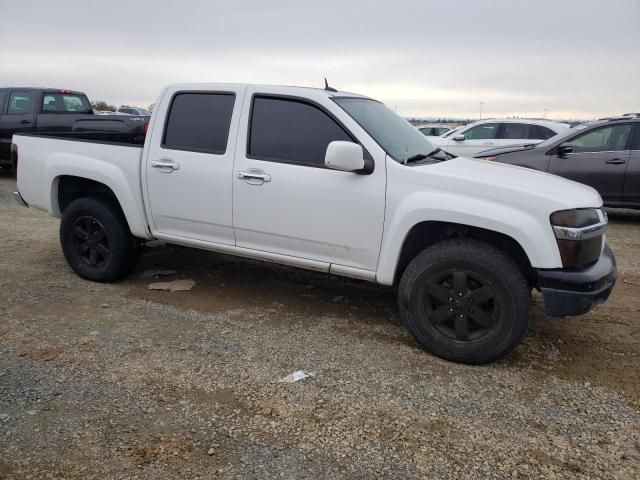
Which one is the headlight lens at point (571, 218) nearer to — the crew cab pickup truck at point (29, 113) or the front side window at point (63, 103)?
the crew cab pickup truck at point (29, 113)

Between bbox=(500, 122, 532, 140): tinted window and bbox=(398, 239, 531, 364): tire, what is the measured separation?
889 centimetres

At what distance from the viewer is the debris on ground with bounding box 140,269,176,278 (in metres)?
5.58

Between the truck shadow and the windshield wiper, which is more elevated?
the windshield wiper

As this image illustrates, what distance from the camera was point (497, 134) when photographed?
1207cm

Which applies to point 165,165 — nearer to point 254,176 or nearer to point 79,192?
point 254,176

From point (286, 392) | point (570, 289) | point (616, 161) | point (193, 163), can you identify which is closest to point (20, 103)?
point (193, 163)

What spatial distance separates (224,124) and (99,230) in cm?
172

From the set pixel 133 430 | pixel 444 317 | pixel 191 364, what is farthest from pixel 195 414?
pixel 444 317

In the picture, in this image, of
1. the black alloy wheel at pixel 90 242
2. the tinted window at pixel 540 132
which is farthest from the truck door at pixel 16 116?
the tinted window at pixel 540 132

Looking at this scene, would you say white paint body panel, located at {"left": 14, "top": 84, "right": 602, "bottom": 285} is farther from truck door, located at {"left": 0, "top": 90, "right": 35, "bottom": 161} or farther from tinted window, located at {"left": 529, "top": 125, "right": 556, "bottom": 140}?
tinted window, located at {"left": 529, "top": 125, "right": 556, "bottom": 140}

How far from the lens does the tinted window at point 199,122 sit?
453 centimetres

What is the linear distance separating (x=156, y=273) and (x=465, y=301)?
10.9 feet

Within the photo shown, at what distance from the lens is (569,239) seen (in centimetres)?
342

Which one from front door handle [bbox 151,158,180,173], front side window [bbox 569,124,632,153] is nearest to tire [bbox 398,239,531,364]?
front door handle [bbox 151,158,180,173]
